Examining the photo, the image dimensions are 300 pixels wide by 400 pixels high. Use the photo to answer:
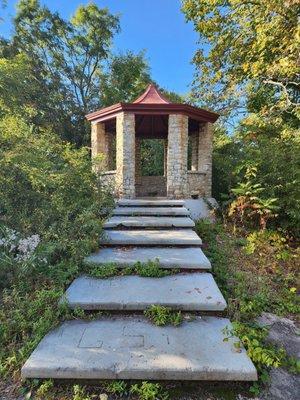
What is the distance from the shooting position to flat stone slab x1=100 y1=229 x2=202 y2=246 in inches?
173

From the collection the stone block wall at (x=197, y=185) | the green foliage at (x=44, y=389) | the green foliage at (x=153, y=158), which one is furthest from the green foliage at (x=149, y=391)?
the green foliage at (x=153, y=158)

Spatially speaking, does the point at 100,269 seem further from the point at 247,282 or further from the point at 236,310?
the point at 247,282

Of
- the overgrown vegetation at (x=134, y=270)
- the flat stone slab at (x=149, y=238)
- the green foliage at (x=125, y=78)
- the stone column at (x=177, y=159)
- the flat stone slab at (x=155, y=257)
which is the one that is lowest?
the overgrown vegetation at (x=134, y=270)

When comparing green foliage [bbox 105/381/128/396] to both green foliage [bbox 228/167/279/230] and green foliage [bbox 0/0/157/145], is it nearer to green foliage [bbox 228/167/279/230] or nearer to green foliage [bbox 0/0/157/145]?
green foliage [bbox 228/167/279/230]

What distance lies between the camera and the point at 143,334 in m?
2.45

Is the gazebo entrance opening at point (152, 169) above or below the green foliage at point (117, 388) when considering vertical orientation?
above

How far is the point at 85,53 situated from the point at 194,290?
64.1 ft

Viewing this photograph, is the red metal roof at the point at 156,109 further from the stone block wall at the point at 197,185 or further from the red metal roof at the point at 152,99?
the stone block wall at the point at 197,185

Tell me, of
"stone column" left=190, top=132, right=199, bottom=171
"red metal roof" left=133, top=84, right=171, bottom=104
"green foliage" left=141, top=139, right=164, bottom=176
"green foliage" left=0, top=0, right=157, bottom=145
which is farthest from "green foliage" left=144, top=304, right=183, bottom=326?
"green foliage" left=0, top=0, right=157, bottom=145

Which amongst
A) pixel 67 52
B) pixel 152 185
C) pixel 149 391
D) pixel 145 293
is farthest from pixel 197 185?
pixel 67 52

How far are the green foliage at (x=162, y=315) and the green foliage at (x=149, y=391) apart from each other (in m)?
0.62

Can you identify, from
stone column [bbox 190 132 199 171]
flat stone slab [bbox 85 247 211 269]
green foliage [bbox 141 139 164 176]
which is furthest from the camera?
green foliage [bbox 141 139 164 176]

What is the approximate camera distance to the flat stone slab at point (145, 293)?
280 centimetres

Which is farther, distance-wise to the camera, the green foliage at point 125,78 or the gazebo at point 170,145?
the green foliage at point 125,78
